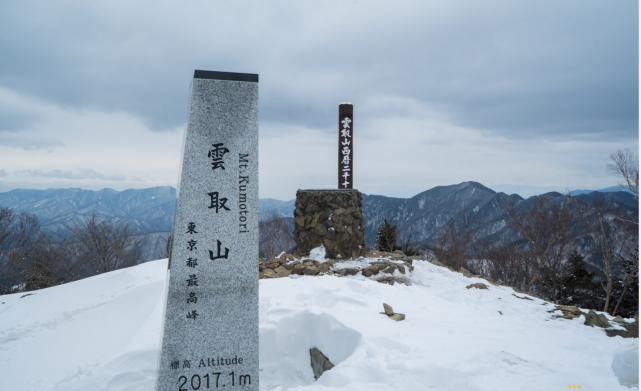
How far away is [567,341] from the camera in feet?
17.9

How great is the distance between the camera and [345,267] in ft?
36.3

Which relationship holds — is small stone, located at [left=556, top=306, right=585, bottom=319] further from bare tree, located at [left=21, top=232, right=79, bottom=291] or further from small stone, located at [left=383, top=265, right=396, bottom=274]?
bare tree, located at [left=21, top=232, right=79, bottom=291]

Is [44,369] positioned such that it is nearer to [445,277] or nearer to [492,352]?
[492,352]

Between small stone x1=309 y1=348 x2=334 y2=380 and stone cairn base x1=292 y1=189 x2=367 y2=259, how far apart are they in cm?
646

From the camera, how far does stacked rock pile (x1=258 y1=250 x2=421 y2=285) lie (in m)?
10.0

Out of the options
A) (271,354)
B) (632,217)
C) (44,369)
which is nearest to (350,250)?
(271,354)

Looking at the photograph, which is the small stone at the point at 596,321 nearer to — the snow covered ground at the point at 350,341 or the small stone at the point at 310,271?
the snow covered ground at the point at 350,341

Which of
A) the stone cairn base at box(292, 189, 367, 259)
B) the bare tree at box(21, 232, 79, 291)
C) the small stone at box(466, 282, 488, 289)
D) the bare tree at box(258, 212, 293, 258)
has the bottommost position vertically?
the bare tree at box(21, 232, 79, 291)

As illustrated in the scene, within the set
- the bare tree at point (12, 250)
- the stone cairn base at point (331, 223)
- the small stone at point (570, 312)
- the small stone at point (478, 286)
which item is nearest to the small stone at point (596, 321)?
the small stone at point (570, 312)

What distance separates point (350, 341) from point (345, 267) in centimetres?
573

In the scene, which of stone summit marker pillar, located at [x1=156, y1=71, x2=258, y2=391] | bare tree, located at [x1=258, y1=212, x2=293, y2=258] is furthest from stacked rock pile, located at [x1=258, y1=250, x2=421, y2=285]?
bare tree, located at [x1=258, y1=212, x2=293, y2=258]

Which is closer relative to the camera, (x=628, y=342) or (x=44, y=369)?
(x=628, y=342)

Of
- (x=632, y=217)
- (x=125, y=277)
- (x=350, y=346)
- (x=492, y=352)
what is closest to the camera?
(x=492, y=352)

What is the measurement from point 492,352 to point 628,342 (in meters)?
2.68
